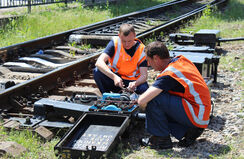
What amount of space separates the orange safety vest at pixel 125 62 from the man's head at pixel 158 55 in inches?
41.2

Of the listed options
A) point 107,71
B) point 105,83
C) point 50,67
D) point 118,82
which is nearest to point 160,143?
point 118,82

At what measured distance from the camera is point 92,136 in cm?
423

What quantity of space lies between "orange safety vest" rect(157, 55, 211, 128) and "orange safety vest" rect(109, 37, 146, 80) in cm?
117

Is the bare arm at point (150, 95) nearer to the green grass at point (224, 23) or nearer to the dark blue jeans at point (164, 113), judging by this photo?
the dark blue jeans at point (164, 113)

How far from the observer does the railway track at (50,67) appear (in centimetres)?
521

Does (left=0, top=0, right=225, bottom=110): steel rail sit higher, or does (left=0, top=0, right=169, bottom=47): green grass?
(left=0, top=0, right=169, bottom=47): green grass

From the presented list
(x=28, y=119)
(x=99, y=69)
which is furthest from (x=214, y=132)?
(x=28, y=119)

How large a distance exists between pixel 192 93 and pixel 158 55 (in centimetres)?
55

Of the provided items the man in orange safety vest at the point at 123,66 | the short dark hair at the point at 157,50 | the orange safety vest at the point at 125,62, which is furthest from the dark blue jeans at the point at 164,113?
the orange safety vest at the point at 125,62

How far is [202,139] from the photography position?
14.4 ft

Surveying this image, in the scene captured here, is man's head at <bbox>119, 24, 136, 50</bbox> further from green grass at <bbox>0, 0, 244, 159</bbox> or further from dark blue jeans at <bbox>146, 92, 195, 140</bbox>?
green grass at <bbox>0, 0, 244, 159</bbox>

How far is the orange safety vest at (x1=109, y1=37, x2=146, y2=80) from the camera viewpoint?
17.2ft

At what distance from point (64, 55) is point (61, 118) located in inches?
130

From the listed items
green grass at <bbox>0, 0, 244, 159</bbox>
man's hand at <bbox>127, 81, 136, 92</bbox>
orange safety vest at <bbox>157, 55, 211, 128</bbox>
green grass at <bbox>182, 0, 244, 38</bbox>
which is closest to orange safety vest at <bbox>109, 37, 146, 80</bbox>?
man's hand at <bbox>127, 81, 136, 92</bbox>
